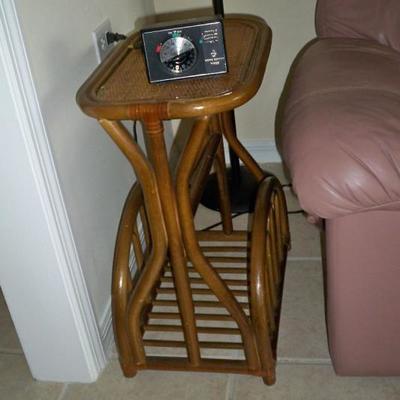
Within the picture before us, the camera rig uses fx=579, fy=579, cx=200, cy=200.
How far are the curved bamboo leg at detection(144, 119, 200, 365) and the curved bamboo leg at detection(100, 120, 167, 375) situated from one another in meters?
0.01

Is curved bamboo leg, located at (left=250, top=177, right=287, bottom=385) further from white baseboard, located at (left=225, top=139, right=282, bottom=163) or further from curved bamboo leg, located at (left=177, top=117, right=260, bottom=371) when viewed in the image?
white baseboard, located at (left=225, top=139, right=282, bottom=163)

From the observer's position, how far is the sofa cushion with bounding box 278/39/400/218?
0.91m

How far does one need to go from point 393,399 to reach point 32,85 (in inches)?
36.8

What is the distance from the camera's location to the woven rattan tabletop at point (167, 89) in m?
0.93

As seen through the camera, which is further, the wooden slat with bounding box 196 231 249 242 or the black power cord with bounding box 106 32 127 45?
the wooden slat with bounding box 196 231 249 242

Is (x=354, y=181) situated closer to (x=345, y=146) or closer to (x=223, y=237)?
(x=345, y=146)

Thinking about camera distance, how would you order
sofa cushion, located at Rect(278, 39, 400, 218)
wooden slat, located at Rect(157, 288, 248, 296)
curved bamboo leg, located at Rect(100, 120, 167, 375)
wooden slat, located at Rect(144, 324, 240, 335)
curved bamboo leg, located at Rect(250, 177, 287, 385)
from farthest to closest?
wooden slat, located at Rect(157, 288, 248, 296), wooden slat, located at Rect(144, 324, 240, 335), curved bamboo leg, located at Rect(250, 177, 287, 385), curved bamboo leg, located at Rect(100, 120, 167, 375), sofa cushion, located at Rect(278, 39, 400, 218)

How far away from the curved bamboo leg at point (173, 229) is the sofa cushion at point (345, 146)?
0.73 feet

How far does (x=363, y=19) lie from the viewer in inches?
54.9

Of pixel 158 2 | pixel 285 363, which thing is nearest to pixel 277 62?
pixel 158 2

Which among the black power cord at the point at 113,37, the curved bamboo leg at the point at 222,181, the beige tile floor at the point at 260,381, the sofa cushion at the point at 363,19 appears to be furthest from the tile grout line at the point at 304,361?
the black power cord at the point at 113,37

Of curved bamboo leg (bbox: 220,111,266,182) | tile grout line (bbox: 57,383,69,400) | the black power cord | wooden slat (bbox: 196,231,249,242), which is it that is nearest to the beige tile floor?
tile grout line (bbox: 57,383,69,400)

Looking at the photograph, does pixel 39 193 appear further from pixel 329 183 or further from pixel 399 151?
pixel 399 151

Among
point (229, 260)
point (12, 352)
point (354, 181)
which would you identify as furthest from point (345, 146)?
point (12, 352)
